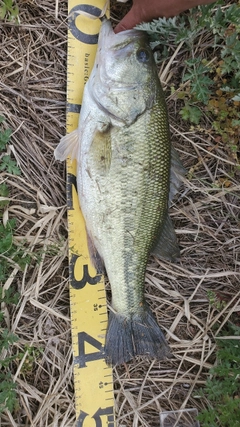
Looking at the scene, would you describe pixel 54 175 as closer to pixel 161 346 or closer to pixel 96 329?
pixel 96 329

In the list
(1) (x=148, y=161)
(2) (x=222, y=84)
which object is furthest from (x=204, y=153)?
(1) (x=148, y=161)

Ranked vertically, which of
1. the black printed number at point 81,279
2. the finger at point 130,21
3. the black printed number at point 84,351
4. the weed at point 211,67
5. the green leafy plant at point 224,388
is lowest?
the green leafy plant at point 224,388

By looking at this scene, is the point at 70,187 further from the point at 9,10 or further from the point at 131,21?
the point at 9,10

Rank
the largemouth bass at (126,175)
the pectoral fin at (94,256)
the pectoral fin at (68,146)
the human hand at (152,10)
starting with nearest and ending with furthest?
the human hand at (152,10)
the largemouth bass at (126,175)
the pectoral fin at (68,146)
the pectoral fin at (94,256)

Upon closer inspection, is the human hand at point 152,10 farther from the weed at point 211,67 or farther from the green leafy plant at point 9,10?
the green leafy plant at point 9,10

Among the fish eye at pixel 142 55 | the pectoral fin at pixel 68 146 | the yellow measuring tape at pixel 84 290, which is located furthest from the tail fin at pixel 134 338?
the fish eye at pixel 142 55

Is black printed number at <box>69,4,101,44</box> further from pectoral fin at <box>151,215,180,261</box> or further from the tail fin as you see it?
the tail fin

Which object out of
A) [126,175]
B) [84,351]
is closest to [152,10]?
[126,175]

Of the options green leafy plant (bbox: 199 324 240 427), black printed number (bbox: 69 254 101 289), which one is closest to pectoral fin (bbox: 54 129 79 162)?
black printed number (bbox: 69 254 101 289)
